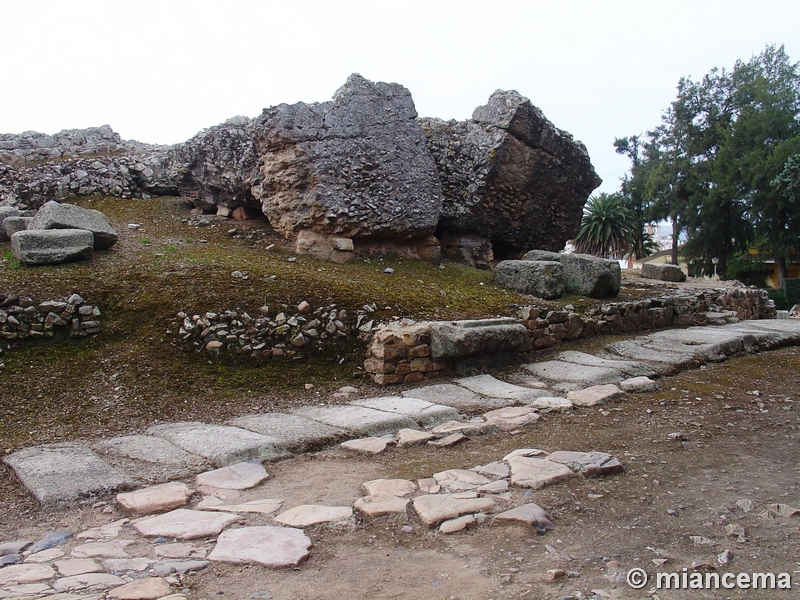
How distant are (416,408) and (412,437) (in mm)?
737

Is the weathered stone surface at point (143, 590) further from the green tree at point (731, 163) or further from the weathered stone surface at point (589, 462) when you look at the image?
the green tree at point (731, 163)

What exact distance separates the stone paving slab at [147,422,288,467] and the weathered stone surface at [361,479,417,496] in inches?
37.7

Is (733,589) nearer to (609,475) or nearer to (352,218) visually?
(609,475)

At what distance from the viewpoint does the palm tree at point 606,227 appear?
3609cm

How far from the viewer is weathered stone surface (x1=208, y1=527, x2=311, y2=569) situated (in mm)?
2711

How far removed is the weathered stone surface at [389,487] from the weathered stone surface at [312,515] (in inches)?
9.7

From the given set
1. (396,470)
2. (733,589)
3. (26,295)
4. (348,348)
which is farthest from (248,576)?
(26,295)

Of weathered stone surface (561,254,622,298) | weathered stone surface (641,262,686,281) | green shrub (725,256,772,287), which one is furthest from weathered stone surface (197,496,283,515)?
green shrub (725,256,772,287)

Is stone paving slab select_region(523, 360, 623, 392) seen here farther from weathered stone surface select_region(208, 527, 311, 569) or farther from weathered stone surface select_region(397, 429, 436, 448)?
weathered stone surface select_region(208, 527, 311, 569)

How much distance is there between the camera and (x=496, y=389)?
20.0 feet

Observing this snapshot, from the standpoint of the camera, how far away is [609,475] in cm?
363

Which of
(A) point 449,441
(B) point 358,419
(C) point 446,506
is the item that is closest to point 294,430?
(B) point 358,419

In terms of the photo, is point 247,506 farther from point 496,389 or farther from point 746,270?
point 746,270

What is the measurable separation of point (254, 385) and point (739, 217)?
34.8 metres
